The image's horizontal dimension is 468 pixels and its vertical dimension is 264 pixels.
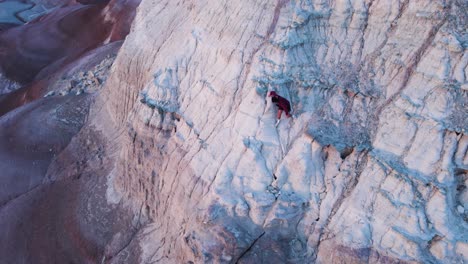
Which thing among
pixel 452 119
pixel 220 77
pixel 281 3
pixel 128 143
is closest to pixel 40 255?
pixel 128 143

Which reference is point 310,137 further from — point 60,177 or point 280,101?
point 60,177

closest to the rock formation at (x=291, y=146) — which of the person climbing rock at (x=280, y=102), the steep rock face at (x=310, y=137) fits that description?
the steep rock face at (x=310, y=137)

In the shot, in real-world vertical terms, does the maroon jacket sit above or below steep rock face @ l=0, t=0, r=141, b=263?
above

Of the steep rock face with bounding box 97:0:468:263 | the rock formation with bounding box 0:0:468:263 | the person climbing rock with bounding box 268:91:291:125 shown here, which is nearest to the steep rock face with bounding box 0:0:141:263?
the rock formation with bounding box 0:0:468:263

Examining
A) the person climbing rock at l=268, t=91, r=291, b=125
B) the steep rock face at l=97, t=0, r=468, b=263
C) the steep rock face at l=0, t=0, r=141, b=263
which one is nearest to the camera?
the steep rock face at l=97, t=0, r=468, b=263

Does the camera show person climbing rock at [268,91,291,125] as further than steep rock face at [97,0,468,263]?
Yes

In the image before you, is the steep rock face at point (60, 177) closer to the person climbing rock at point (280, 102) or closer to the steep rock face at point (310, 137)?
the steep rock face at point (310, 137)

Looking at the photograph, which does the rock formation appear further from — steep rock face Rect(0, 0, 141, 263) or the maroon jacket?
the maroon jacket

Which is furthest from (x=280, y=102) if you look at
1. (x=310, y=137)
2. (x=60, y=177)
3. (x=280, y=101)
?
(x=60, y=177)
